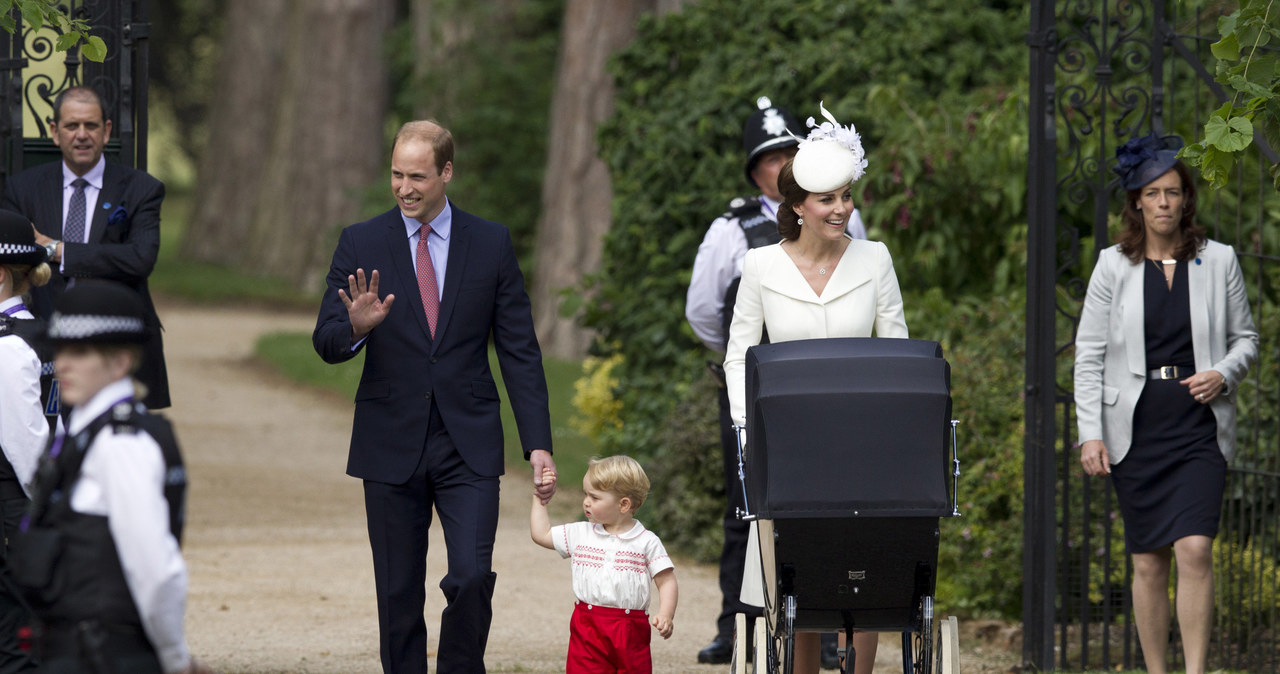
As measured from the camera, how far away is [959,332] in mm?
8477

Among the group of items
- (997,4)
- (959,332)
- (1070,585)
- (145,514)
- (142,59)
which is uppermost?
(997,4)

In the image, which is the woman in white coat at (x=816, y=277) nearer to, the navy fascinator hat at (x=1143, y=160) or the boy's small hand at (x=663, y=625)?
the boy's small hand at (x=663, y=625)

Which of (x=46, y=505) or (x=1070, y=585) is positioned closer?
(x=46, y=505)

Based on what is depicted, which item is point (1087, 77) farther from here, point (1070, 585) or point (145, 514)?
point (145, 514)

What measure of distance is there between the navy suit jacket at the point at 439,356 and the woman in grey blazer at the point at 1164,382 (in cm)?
210

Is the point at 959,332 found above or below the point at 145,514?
above

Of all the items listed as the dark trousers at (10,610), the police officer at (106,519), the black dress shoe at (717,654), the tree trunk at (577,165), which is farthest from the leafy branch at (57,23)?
the tree trunk at (577,165)

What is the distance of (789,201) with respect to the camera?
5.02 meters

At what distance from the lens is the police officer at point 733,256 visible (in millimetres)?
6168

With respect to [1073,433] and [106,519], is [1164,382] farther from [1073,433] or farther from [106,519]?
[106,519]

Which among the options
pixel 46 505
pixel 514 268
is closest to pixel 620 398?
pixel 514 268

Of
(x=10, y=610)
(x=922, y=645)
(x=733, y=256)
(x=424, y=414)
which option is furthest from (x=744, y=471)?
(x=10, y=610)

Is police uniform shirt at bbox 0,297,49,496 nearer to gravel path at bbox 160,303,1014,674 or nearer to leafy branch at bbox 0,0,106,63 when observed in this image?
leafy branch at bbox 0,0,106,63

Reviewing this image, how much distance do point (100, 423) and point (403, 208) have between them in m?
2.00
